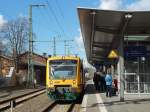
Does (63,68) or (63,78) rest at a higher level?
(63,68)

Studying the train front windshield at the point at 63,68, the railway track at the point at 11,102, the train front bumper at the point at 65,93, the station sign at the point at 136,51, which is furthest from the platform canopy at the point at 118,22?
the railway track at the point at 11,102

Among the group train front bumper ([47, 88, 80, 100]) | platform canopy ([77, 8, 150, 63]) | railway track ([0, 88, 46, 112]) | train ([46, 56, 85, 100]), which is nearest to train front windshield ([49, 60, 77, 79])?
train ([46, 56, 85, 100])

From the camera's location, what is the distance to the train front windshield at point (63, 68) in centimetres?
2845

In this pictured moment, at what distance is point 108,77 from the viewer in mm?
28078

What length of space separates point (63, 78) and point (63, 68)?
0.81m

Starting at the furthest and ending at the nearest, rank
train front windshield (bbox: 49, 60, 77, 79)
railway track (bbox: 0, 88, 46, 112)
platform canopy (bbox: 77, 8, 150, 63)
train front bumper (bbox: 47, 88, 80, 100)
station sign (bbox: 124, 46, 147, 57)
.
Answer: train front windshield (bbox: 49, 60, 77, 79)
train front bumper (bbox: 47, 88, 80, 100)
station sign (bbox: 124, 46, 147, 57)
platform canopy (bbox: 77, 8, 150, 63)
railway track (bbox: 0, 88, 46, 112)

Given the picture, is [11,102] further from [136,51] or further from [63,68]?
[63,68]

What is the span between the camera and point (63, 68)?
28.7m

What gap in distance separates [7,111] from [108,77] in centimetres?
718

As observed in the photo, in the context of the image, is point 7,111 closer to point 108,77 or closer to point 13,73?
point 108,77

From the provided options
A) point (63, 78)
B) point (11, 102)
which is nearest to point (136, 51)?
point (63, 78)

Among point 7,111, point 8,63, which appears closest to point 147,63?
point 7,111

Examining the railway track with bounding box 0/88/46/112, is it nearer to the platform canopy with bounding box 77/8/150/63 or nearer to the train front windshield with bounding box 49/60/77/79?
the train front windshield with bounding box 49/60/77/79

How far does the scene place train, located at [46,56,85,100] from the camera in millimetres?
27812
